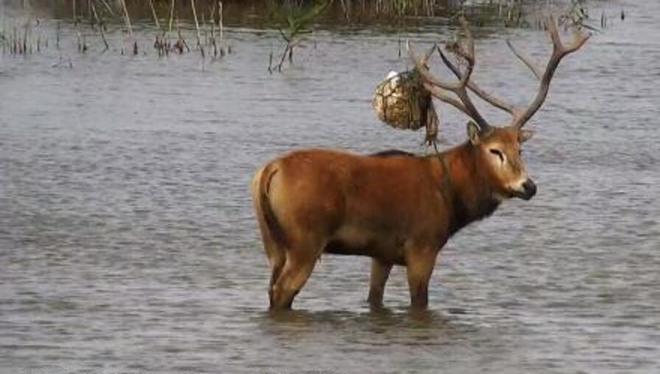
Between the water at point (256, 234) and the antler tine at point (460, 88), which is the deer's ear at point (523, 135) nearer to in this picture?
the antler tine at point (460, 88)

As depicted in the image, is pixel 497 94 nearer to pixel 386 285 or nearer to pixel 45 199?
pixel 45 199

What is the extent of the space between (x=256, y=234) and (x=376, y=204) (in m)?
2.86

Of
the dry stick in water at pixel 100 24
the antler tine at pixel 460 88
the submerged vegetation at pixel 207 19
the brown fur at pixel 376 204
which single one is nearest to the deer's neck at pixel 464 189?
the brown fur at pixel 376 204

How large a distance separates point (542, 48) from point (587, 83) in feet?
8.39

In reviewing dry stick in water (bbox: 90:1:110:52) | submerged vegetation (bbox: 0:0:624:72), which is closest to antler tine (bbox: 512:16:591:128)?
submerged vegetation (bbox: 0:0:624:72)

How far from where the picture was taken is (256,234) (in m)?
13.5

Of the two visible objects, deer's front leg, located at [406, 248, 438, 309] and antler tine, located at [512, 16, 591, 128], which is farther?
antler tine, located at [512, 16, 591, 128]

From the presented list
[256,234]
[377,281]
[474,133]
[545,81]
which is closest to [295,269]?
[377,281]

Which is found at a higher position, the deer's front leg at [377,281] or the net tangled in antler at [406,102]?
the net tangled in antler at [406,102]

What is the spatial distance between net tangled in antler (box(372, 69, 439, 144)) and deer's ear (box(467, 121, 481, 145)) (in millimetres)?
1968

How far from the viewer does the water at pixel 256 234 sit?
9930 millimetres

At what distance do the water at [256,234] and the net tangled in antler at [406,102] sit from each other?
2.67 feet

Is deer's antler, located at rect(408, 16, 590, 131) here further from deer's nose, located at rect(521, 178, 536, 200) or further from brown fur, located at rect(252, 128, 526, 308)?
deer's nose, located at rect(521, 178, 536, 200)

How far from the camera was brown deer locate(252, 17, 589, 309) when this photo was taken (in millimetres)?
10445
